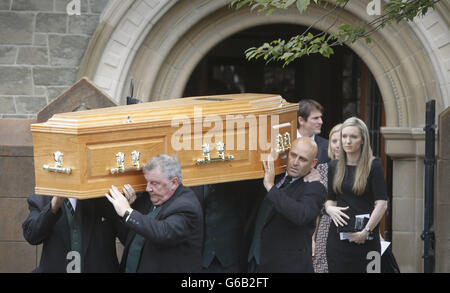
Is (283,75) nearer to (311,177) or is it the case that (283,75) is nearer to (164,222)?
(311,177)

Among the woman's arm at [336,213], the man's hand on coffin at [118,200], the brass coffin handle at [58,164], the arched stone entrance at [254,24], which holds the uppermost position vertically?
the arched stone entrance at [254,24]

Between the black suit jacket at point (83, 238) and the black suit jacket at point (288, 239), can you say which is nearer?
the black suit jacket at point (83, 238)

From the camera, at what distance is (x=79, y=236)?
472 cm

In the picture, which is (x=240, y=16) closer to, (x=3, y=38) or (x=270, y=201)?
(x=3, y=38)

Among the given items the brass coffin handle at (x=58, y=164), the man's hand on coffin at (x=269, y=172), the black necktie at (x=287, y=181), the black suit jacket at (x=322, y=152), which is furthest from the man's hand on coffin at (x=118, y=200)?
the black suit jacket at (x=322, y=152)

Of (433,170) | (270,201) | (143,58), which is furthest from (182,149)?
(143,58)

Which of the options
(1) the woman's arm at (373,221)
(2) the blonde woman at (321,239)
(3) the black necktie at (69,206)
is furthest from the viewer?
(2) the blonde woman at (321,239)

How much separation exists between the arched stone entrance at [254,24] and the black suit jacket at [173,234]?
11.9ft

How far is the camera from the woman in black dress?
5.52 m

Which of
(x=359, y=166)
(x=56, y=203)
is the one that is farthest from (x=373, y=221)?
(x=56, y=203)

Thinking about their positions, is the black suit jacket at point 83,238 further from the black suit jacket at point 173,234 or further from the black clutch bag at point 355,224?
the black clutch bag at point 355,224

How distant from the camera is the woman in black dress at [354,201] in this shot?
5.52 metres

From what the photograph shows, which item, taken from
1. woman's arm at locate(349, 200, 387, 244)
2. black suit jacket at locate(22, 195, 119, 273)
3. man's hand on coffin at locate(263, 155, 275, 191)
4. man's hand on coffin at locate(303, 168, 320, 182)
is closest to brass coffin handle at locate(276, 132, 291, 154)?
man's hand on coffin at locate(263, 155, 275, 191)
